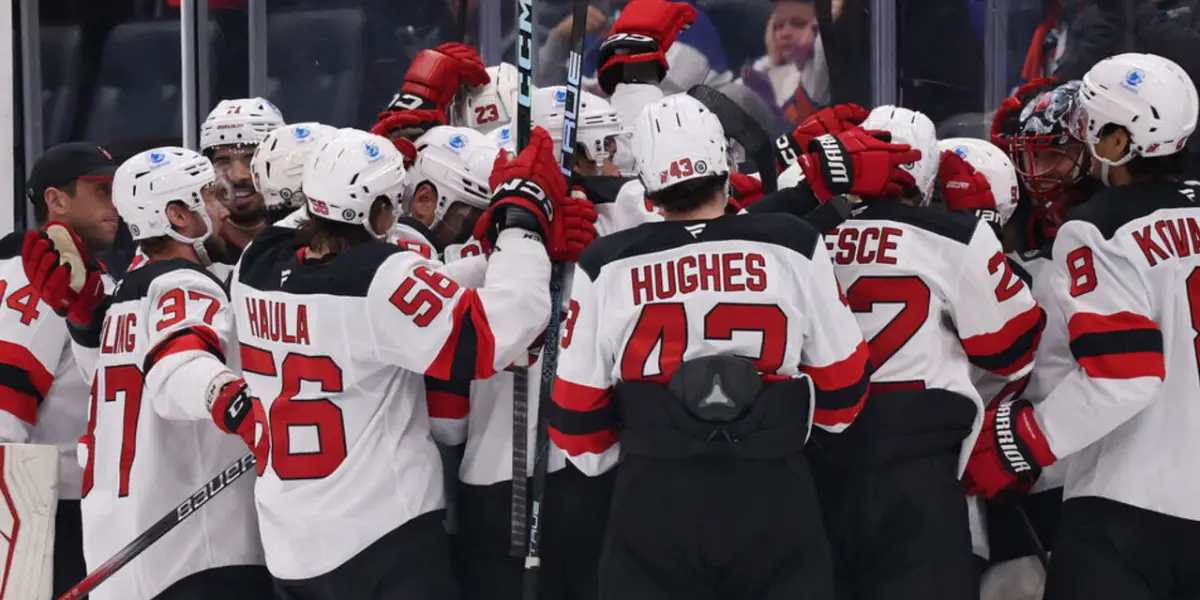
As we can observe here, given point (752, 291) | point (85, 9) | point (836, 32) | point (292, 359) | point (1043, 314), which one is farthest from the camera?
point (85, 9)

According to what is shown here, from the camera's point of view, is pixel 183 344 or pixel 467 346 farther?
pixel 183 344

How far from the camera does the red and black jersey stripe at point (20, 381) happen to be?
11.0 ft

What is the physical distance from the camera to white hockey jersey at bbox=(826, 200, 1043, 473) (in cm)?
277

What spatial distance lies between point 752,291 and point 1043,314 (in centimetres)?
77

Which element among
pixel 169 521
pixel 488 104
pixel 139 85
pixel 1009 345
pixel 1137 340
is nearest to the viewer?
pixel 1137 340

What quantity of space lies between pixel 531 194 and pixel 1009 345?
92 centimetres

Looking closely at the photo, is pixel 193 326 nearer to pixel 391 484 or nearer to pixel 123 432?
pixel 123 432

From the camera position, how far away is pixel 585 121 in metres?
3.14

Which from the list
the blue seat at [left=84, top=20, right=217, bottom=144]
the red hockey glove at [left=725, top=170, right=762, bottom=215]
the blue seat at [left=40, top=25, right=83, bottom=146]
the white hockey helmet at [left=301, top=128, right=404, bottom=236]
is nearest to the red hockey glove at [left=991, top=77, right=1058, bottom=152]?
the red hockey glove at [left=725, top=170, right=762, bottom=215]

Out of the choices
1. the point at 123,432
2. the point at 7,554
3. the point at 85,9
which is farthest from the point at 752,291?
the point at 85,9

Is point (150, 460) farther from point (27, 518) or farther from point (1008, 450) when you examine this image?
point (1008, 450)

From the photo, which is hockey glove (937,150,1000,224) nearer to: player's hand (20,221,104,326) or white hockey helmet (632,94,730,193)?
white hockey helmet (632,94,730,193)

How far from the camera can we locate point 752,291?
2.48 m

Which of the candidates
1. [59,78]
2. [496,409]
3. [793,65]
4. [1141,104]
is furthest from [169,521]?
[59,78]
